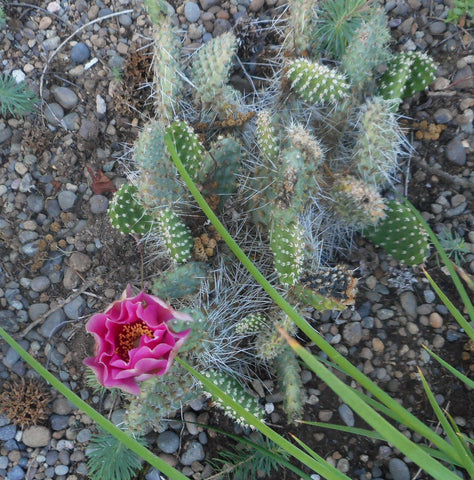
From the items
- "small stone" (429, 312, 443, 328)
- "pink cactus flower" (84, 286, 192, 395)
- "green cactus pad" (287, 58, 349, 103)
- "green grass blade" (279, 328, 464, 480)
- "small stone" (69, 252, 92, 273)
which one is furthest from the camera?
"small stone" (69, 252, 92, 273)

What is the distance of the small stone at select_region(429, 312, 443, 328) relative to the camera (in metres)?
1.58

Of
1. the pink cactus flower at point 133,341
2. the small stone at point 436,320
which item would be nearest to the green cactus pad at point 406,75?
the small stone at point 436,320

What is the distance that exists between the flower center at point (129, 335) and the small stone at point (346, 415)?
2.37 feet

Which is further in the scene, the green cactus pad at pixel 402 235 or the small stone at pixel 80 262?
the small stone at pixel 80 262

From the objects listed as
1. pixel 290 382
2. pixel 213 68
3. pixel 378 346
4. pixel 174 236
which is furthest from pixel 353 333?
pixel 213 68

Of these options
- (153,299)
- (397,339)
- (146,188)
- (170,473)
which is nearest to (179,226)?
(146,188)

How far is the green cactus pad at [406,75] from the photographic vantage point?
4.81 feet

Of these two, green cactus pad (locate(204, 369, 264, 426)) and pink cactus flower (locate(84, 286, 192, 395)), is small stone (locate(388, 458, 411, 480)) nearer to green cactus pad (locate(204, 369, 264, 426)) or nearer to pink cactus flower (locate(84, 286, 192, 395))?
green cactus pad (locate(204, 369, 264, 426))

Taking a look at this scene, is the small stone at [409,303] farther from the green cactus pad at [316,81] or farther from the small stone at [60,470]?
the small stone at [60,470]

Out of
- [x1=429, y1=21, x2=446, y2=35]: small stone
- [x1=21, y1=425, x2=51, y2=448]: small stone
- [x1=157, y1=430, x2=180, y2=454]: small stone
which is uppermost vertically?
[x1=429, y1=21, x2=446, y2=35]: small stone

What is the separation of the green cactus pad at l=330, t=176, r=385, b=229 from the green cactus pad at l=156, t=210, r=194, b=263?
0.46 m

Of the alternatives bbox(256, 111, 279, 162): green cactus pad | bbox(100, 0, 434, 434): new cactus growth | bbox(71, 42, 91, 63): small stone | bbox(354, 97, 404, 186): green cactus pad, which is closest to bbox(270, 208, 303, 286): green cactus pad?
bbox(100, 0, 434, 434): new cactus growth

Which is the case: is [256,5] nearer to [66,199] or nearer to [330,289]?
[66,199]

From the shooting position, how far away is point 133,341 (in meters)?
1.16
